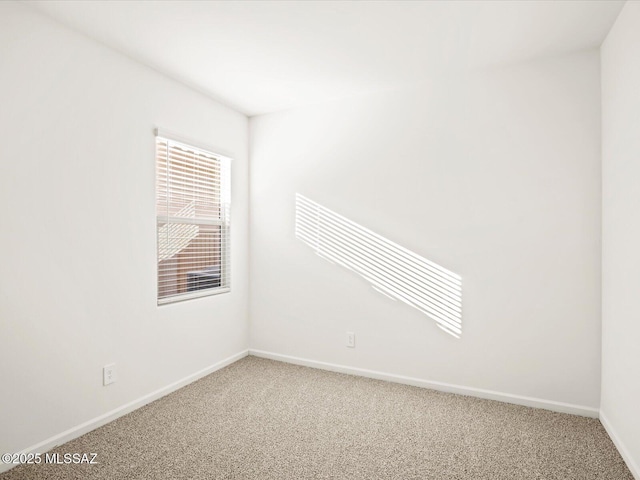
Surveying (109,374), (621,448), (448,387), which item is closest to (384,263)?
(448,387)

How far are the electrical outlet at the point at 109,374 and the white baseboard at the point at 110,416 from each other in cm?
20

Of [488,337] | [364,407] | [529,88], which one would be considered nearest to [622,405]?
[488,337]

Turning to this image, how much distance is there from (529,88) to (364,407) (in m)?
2.53

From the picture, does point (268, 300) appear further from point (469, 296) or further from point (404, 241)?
point (469, 296)

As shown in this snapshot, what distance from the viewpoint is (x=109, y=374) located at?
2.39 metres

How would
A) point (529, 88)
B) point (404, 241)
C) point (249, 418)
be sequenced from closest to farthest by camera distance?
point (249, 418), point (529, 88), point (404, 241)

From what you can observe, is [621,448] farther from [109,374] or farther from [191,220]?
[191,220]

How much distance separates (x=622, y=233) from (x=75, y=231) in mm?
3143

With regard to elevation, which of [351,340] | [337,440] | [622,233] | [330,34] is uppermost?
[330,34]

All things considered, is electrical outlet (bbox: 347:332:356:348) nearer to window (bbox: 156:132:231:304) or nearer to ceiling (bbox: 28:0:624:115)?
window (bbox: 156:132:231:304)

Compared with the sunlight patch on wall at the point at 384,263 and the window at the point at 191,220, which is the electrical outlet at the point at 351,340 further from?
the window at the point at 191,220

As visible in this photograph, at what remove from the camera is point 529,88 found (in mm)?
2582

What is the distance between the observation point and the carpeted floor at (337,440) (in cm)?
187

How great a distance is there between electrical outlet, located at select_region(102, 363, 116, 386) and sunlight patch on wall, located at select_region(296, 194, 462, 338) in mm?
1804
